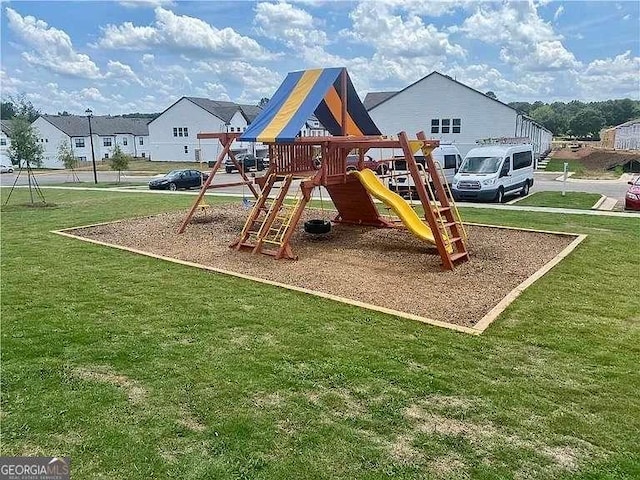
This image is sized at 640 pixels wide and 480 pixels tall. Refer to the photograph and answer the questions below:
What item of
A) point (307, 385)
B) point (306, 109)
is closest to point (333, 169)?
point (306, 109)

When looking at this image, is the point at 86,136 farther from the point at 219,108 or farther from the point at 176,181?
the point at 176,181

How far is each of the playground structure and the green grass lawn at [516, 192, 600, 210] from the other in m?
7.97

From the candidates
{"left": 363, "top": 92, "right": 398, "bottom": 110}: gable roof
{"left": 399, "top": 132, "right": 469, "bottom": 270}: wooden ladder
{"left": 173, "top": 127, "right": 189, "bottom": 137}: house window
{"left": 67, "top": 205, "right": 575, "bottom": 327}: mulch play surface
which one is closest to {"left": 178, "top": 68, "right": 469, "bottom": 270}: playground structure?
{"left": 399, "top": 132, "right": 469, "bottom": 270}: wooden ladder

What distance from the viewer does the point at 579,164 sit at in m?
42.7

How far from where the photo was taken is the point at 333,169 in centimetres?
959

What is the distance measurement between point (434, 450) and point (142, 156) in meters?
68.1

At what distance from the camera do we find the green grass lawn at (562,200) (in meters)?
16.4

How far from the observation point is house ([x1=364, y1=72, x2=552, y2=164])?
3466 centimetres

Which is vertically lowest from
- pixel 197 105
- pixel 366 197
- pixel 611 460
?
pixel 611 460

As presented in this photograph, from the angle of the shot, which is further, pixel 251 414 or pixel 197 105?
pixel 197 105

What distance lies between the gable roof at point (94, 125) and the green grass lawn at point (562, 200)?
57636 mm

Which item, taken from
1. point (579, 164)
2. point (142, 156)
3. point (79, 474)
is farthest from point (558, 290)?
point (142, 156)

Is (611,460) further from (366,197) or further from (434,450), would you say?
(366,197)

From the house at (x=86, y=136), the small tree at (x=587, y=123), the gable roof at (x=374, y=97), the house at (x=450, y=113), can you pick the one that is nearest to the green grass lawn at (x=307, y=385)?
the house at (x=450, y=113)
